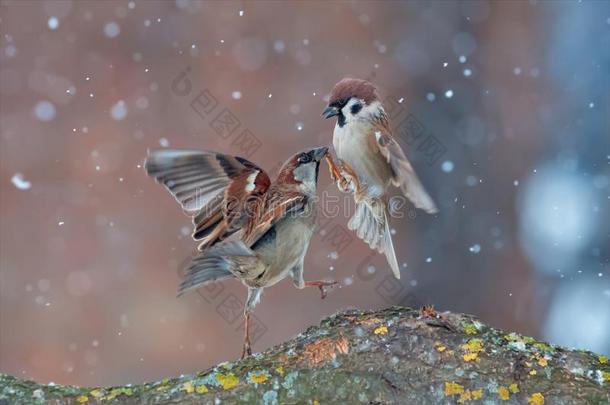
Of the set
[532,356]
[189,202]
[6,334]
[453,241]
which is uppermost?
[6,334]

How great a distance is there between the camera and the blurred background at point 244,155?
5520 mm

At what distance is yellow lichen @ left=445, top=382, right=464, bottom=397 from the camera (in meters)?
1.65

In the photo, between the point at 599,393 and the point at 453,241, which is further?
the point at 453,241

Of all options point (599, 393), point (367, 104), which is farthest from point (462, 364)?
point (367, 104)

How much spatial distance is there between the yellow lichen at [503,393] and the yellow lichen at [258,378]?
1.51ft

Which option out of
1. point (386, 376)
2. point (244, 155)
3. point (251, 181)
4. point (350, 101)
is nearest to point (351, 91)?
point (350, 101)

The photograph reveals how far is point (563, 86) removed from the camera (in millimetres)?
5883

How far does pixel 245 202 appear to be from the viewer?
2.34 metres

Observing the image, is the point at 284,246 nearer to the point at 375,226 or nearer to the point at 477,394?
the point at 375,226

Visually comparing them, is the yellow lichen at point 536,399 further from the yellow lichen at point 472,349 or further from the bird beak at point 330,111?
the bird beak at point 330,111

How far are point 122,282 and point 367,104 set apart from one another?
10.4 ft

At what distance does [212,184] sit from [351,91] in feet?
2.43

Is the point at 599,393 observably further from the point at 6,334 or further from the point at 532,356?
the point at 6,334

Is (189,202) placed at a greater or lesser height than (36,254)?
lesser
